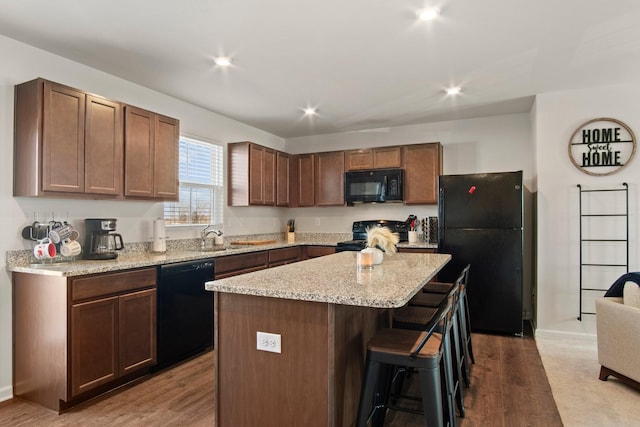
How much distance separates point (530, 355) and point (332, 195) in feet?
10.1

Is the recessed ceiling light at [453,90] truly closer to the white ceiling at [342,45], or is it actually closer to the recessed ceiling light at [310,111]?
the white ceiling at [342,45]

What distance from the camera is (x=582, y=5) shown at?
2326mm

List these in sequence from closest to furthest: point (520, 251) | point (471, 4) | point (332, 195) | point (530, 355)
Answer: point (471, 4) → point (530, 355) → point (520, 251) → point (332, 195)

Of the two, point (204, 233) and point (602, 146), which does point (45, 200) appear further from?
point (602, 146)

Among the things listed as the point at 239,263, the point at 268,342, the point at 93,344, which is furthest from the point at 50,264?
the point at 268,342

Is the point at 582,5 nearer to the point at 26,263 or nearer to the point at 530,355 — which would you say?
the point at 530,355

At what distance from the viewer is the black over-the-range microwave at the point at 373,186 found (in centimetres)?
507

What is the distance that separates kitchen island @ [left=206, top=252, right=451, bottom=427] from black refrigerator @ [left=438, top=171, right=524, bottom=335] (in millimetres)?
2378

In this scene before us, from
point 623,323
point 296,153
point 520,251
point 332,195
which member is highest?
point 296,153

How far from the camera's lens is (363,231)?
5535 mm

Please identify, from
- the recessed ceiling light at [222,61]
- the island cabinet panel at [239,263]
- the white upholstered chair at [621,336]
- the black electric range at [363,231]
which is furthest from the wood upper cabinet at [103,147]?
the white upholstered chair at [621,336]

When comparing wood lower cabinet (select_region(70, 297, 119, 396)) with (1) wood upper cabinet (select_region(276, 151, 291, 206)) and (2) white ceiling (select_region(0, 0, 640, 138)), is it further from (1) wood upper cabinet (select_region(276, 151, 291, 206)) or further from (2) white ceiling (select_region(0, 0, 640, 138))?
(1) wood upper cabinet (select_region(276, 151, 291, 206))

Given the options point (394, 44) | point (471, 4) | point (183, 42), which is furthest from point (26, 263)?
point (471, 4)

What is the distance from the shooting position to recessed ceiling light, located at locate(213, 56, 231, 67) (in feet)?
10.1
